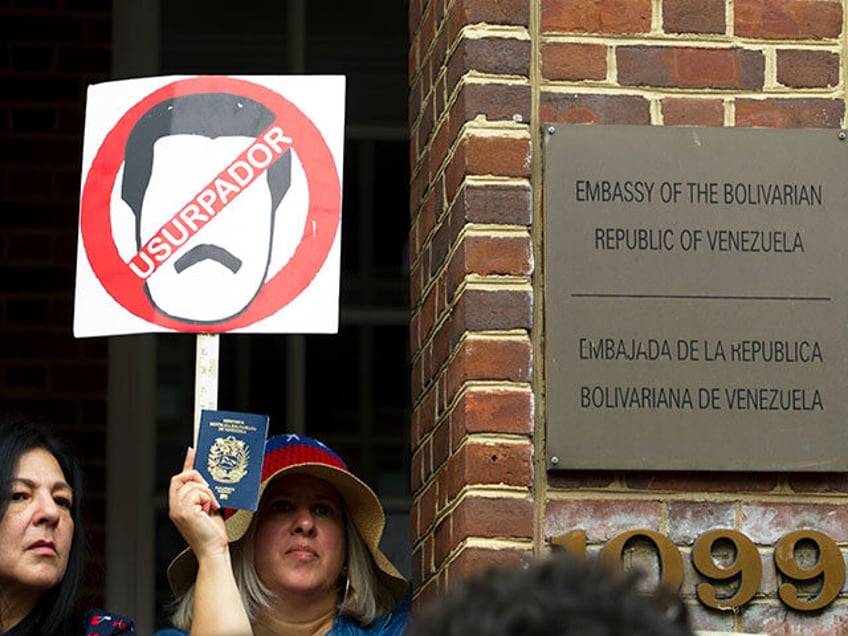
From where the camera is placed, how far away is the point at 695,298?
3607mm

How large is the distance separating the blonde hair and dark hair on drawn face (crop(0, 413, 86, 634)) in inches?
10.3

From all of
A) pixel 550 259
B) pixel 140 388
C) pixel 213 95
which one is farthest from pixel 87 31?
pixel 550 259

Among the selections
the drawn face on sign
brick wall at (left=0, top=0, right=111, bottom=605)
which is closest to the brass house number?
the drawn face on sign

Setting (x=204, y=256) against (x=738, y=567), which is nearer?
(x=738, y=567)

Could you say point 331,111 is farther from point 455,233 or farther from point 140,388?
point 140,388

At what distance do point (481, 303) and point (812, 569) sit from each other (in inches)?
30.9

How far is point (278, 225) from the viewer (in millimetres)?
3646

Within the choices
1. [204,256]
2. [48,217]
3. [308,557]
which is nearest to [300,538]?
[308,557]

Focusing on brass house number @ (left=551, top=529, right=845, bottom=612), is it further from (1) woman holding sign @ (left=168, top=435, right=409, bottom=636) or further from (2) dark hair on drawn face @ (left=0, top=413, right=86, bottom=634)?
(2) dark hair on drawn face @ (left=0, top=413, right=86, bottom=634)

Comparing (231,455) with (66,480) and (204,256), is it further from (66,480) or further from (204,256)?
(66,480)

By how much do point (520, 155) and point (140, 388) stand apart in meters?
2.44

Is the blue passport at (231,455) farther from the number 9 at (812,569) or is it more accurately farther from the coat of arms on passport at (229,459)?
the number 9 at (812,569)

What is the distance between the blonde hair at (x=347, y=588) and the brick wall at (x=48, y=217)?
1.83m

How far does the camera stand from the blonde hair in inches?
155
